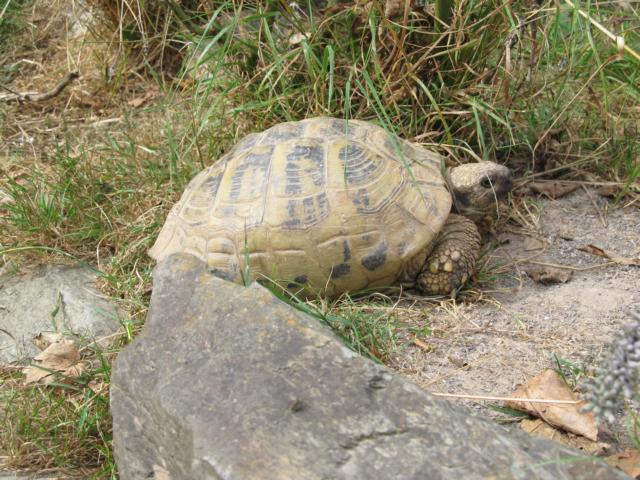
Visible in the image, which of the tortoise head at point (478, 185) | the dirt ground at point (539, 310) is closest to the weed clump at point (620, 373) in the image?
the dirt ground at point (539, 310)

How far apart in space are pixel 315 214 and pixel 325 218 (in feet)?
0.15

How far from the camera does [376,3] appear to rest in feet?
11.2

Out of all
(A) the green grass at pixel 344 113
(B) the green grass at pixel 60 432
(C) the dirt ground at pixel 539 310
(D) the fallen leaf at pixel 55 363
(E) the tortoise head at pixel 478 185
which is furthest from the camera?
(A) the green grass at pixel 344 113

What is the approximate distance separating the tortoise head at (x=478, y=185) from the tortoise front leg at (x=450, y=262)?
18 centimetres

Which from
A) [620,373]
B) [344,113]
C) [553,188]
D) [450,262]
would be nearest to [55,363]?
[450,262]

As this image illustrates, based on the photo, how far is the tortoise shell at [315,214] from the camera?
3.02 metres

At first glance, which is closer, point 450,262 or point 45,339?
point 45,339

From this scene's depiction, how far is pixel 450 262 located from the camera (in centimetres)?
312

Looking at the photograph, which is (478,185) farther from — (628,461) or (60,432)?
(60,432)

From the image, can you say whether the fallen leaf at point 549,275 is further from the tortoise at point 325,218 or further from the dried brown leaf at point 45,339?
the dried brown leaf at point 45,339

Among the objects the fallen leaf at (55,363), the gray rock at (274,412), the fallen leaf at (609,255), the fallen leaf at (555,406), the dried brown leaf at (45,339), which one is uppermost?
the gray rock at (274,412)

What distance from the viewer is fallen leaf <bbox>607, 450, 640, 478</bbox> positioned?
6.01 feet

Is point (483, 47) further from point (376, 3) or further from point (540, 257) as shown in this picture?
point (540, 257)

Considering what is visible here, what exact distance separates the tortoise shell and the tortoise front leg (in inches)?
4.9
